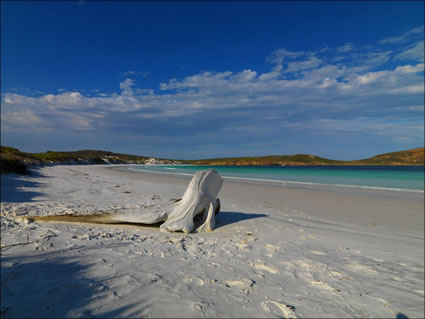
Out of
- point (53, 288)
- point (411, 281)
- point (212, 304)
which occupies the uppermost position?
point (53, 288)

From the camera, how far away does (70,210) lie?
20.5 feet

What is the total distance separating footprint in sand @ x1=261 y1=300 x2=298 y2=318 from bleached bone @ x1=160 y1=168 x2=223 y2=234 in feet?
9.86

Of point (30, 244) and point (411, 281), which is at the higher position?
point (30, 244)

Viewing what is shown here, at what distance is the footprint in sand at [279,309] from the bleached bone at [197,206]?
301 centimetres

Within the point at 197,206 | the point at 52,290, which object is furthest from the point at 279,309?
the point at 197,206

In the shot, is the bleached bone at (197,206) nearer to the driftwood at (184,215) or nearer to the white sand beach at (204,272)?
the driftwood at (184,215)

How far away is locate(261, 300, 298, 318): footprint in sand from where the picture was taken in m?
2.38

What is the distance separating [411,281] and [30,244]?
218 inches

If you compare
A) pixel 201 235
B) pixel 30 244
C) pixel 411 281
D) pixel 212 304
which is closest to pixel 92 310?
pixel 212 304

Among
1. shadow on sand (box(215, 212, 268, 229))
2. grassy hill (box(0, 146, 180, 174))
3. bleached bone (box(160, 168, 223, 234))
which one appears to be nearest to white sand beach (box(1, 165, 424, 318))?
bleached bone (box(160, 168, 223, 234))

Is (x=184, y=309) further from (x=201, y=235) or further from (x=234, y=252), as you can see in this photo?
(x=201, y=235)

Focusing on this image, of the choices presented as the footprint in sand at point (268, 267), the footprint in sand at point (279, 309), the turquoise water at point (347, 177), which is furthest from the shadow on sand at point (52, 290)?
the turquoise water at point (347, 177)

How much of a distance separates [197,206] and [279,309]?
3644 mm

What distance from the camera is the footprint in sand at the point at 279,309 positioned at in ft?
7.81
